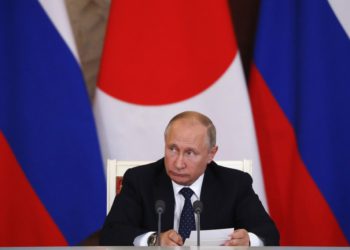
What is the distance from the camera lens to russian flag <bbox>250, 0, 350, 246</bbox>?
4160 mm

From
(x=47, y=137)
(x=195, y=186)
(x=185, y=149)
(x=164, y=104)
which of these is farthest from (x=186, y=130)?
(x=47, y=137)

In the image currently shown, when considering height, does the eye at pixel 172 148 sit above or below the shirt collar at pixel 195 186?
above

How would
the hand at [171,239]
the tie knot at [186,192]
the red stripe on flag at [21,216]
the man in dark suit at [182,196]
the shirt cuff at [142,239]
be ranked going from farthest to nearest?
the red stripe on flag at [21,216] < the tie knot at [186,192] < the man in dark suit at [182,196] < the shirt cuff at [142,239] < the hand at [171,239]

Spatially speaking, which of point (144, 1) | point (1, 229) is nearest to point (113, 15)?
point (144, 1)

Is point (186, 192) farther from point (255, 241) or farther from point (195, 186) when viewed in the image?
point (255, 241)

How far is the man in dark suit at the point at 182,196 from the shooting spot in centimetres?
278

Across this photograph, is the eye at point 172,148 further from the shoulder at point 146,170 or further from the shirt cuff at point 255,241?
the shirt cuff at point 255,241

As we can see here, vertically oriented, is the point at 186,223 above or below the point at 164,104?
below

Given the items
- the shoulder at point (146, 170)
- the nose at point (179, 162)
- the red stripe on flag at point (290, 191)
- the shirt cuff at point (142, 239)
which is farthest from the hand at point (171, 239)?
the red stripe on flag at point (290, 191)

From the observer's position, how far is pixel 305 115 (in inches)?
164

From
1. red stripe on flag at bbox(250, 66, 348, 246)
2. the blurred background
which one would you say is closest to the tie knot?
the blurred background

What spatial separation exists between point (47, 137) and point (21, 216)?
0.52 metres

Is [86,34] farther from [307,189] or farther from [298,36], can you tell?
[307,189]

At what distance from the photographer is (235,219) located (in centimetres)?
290
